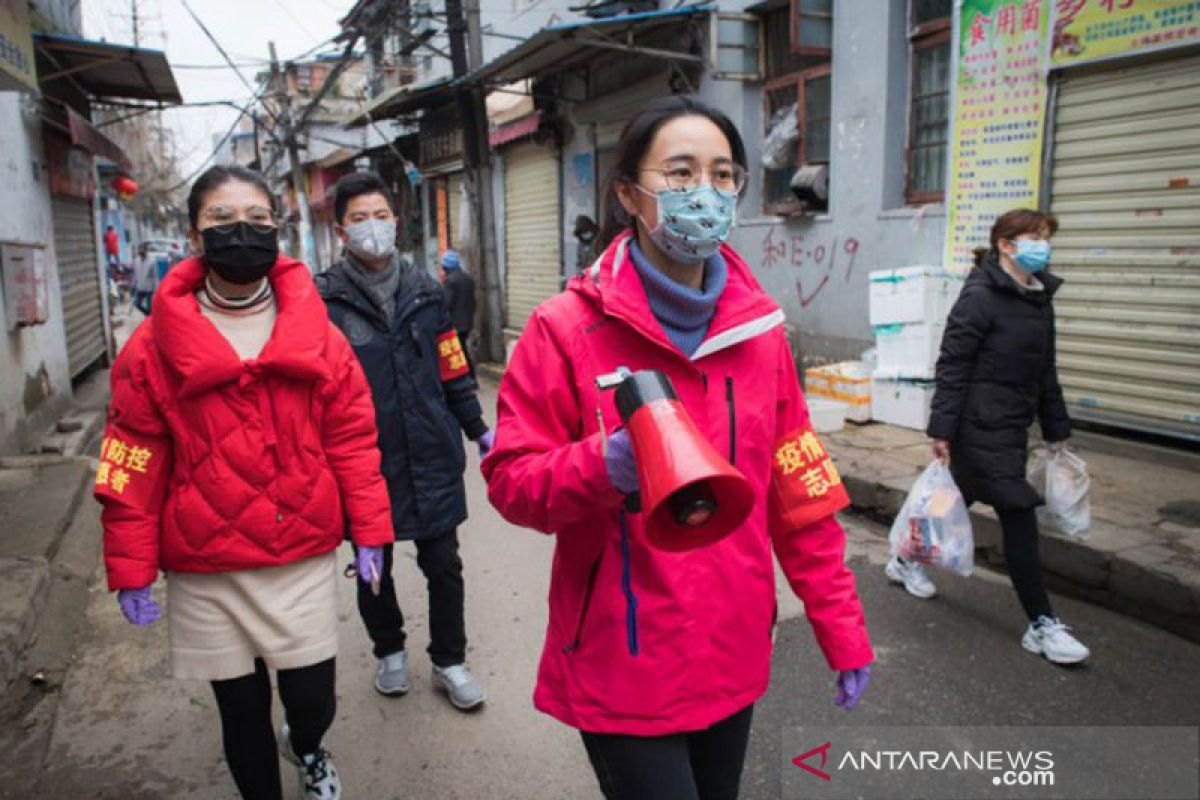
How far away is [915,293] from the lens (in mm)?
6836

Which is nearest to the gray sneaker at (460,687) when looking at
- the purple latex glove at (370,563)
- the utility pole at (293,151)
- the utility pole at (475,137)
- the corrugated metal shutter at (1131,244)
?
the purple latex glove at (370,563)

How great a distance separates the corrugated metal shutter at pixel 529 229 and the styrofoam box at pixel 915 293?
25.1 feet

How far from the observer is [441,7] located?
63.1ft

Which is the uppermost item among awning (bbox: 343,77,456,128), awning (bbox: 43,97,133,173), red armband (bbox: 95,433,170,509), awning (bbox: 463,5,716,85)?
awning (bbox: 343,77,456,128)

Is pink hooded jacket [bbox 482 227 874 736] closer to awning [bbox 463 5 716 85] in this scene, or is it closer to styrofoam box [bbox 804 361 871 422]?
styrofoam box [bbox 804 361 871 422]

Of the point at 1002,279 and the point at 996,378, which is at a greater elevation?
the point at 1002,279

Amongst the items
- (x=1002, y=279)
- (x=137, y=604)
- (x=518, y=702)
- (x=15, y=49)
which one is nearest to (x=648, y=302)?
(x=137, y=604)

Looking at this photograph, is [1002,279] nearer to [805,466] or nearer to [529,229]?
[805,466]

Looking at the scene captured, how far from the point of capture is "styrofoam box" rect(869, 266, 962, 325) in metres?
6.80

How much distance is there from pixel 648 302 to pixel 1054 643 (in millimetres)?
2765

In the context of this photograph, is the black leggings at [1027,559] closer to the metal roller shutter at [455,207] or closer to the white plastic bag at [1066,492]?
the white plastic bag at [1066,492]

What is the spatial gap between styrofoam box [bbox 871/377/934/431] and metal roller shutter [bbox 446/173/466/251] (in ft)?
40.0

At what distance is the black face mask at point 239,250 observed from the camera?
91.1 inches

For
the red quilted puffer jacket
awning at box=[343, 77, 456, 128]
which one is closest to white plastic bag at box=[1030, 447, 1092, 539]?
the red quilted puffer jacket
